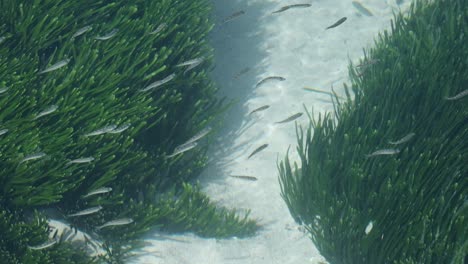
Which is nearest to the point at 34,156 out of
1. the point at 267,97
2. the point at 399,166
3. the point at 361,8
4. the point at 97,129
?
the point at 97,129

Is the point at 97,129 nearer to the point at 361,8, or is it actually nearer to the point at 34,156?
the point at 34,156

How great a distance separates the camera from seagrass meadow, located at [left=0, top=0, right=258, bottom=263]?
516 cm

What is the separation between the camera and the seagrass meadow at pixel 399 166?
4859 millimetres

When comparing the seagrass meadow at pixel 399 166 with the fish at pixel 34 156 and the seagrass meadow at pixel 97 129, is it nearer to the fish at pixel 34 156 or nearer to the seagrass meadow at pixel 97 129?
the seagrass meadow at pixel 97 129

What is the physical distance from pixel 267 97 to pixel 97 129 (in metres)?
4.97

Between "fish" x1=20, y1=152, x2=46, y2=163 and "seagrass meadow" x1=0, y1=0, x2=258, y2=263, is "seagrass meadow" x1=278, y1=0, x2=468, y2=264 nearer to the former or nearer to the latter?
"seagrass meadow" x1=0, y1=0, x2=258, y2=263

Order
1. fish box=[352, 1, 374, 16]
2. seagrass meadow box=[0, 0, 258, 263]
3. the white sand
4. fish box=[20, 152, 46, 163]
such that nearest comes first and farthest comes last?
fish box=[20, 152, 46, 163] → seagrass meadow box=[0, 0, 258, 263] → the white sand → fish box=[352, 1, 374, 16]

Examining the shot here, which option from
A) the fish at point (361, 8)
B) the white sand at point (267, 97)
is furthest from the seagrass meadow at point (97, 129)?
the fish at point (361, 8)

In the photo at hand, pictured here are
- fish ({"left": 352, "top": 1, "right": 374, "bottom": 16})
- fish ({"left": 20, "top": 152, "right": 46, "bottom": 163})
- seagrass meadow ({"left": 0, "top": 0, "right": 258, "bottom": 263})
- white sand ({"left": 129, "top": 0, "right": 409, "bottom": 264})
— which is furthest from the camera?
fish ({"left": 352, "top": 1, "right": 374, "bottom": 16})

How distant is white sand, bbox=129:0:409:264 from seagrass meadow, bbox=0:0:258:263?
396 mm

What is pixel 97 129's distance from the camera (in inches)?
215

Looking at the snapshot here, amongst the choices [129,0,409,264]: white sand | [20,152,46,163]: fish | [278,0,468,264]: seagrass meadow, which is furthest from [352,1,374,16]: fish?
[20,152,46,163]: fish

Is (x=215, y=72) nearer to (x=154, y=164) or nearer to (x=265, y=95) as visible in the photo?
(x=265, y=95)

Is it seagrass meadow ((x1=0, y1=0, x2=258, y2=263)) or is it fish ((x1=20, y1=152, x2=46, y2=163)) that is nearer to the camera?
fish ((x1=20, y1=152, x2=46, y2=163))
